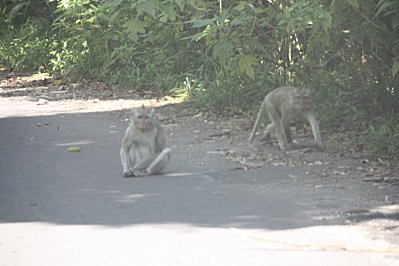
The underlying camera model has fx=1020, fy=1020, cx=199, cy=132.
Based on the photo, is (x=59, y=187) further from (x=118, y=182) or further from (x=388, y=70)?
(x=388, y=70)

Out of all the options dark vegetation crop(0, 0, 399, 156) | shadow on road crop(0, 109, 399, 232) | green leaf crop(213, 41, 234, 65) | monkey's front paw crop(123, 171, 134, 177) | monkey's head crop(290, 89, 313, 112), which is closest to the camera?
shadow on road crop(0, 109, 399, 232)

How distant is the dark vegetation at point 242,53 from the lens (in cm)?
1163

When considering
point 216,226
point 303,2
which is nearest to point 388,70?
point 303,2

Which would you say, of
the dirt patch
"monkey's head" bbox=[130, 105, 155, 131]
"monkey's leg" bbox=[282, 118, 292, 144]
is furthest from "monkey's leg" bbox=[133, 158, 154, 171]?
"monkey's leg" bbox=[282, 118, 292, 144]

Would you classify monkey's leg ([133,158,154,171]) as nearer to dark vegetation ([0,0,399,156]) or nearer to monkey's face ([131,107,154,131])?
monkey's face ([131,107,154,131])

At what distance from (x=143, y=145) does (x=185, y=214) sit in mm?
2676

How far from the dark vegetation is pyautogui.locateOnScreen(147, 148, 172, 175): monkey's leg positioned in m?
1.25

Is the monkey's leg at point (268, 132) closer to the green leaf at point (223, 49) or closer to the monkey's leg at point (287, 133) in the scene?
the monkey's leg at point (287, 133)

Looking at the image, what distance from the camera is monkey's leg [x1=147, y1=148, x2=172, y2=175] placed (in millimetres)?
11547

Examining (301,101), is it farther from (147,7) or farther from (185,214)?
(185,214)

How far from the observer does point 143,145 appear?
468 inches

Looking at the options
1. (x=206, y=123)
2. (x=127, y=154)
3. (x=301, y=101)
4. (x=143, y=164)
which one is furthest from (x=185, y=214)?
(x=206, y=123)

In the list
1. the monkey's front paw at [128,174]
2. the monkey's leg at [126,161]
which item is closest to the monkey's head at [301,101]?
the monkey's leg at [126,161]

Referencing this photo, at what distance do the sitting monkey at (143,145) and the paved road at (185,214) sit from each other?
30 cm
